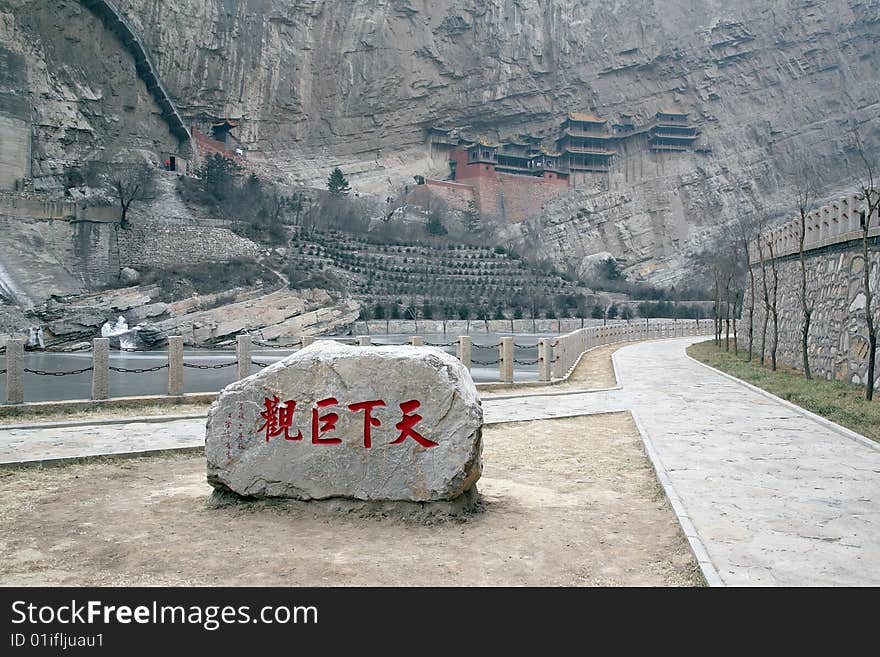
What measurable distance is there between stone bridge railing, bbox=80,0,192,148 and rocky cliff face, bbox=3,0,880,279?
6.89 metres

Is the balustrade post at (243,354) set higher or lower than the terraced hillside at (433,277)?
lower

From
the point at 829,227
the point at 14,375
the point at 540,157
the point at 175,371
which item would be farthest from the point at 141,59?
the point at 829,227

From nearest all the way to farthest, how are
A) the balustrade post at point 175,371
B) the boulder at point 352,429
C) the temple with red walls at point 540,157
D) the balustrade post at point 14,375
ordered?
the boulder at point 352,429
the balustrade post at point 14,375
the balustrade post at point 175,371
the temple with red walls at point 540,157

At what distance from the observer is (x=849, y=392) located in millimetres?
11328

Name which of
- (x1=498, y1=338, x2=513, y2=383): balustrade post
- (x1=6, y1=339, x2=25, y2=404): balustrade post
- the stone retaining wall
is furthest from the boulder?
the stone retaining wall

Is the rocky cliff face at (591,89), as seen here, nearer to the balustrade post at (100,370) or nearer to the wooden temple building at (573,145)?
the wooden temple building at (573,145)

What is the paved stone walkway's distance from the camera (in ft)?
13.1

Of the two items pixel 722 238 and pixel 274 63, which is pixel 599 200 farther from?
pixel 274 63

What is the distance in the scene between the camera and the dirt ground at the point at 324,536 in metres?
3.94

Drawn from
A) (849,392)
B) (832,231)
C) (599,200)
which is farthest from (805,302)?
(599,200)

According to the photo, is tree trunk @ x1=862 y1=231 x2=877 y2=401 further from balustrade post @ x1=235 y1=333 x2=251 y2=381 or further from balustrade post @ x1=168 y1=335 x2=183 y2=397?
balustrade post @ x1=168 y1=335 x2=183 y2=397

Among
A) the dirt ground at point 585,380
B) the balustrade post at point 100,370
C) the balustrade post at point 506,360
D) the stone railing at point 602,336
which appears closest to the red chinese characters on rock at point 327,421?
the balustrade post at point 100,370

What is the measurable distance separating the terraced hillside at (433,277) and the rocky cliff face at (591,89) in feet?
47.2

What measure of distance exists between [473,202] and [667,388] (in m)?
51.8
